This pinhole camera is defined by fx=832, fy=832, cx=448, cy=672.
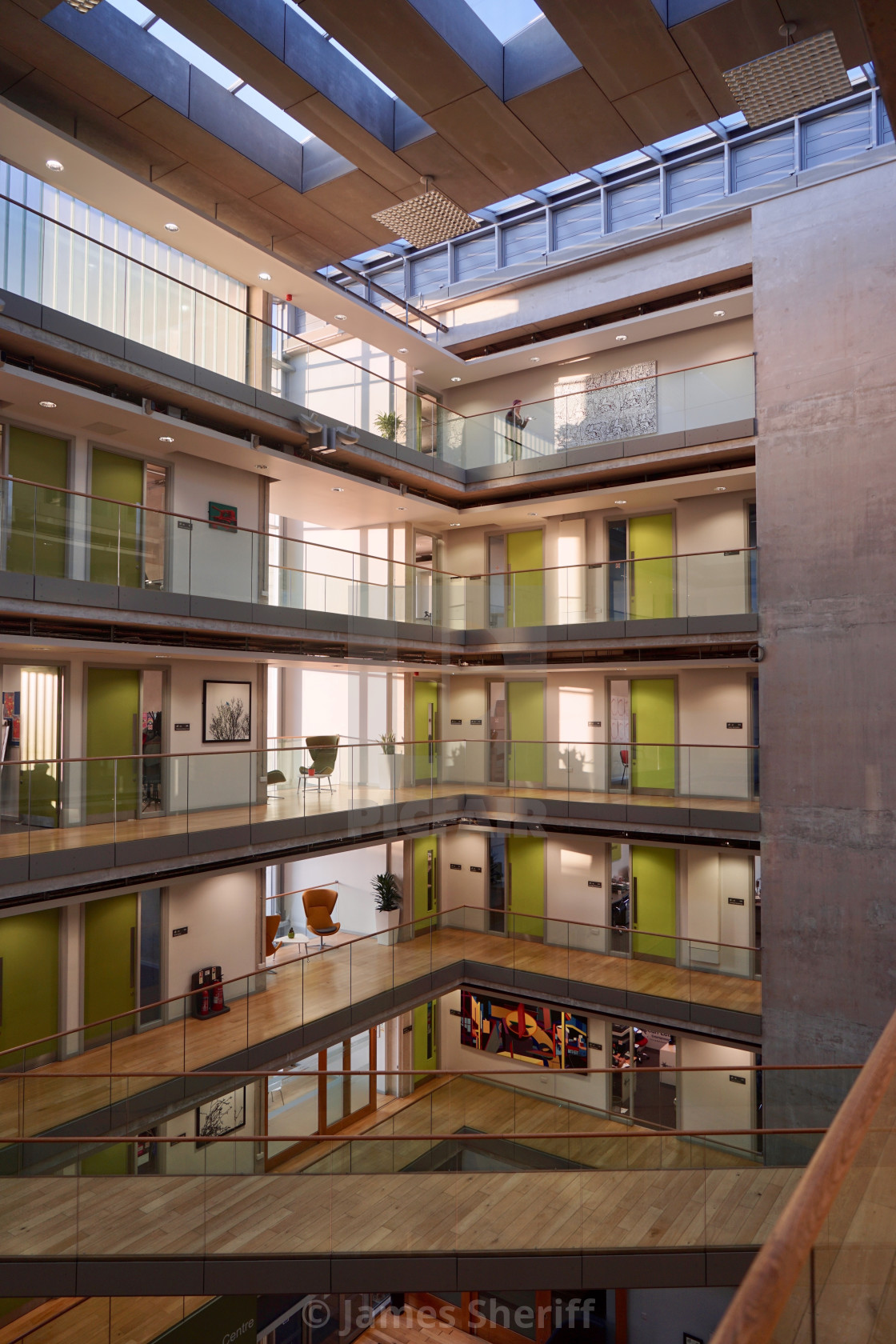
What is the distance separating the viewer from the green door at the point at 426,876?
52.7 feet

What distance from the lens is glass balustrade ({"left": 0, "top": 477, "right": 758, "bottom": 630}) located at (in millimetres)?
8781

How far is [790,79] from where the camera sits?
24.3ft

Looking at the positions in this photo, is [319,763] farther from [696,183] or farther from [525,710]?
[696,183]

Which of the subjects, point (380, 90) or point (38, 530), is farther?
point (38, 530)

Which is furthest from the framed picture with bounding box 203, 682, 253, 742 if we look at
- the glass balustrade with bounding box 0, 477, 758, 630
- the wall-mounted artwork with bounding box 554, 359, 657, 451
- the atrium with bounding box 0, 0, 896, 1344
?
the wall-mounted artwork with bounding box 554, 359, 657, 451

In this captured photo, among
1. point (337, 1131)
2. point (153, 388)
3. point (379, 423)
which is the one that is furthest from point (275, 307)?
point (337, 1131)

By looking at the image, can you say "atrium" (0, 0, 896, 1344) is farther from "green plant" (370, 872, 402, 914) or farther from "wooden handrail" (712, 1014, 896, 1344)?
"wooden handrail" (712, 1014, 896, 1344)

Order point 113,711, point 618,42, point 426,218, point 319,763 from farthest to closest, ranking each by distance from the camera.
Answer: point 319,763 → point 113,711 → point 426,218 → point 618,42

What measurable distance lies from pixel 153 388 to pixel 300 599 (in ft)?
11.0

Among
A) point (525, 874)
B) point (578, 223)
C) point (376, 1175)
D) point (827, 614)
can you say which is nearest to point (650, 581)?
point (827, 614)

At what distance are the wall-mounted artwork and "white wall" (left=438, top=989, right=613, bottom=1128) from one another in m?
9.41

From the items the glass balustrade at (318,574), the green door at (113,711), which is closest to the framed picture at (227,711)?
the green door at (113,711)

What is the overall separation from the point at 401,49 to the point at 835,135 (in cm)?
911

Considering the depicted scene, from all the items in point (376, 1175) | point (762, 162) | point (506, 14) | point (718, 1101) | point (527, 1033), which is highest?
point (762, 162)
